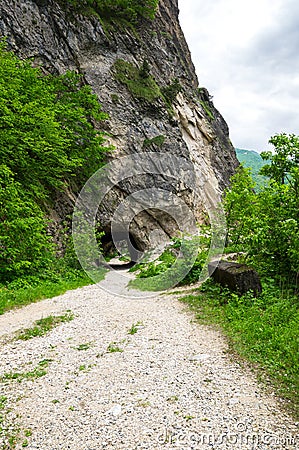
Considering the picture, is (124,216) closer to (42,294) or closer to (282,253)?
(42,294)

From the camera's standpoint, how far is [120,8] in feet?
104

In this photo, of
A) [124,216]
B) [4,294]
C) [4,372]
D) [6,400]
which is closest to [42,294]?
[4,294]

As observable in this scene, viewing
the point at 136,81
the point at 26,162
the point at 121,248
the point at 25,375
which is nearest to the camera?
the point at 25,375

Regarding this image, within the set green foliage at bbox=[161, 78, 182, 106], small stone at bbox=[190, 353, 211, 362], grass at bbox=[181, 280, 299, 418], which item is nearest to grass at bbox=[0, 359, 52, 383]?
small stone at bbox=[190, 353, 211, 362]

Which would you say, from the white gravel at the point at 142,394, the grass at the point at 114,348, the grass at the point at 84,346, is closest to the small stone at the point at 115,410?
the white gravel at the point at 142,394

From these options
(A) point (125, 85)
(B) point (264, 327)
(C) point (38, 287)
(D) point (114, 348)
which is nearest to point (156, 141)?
(A) point (125, 85)

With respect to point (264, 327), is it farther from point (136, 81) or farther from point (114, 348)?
point (136, 81)

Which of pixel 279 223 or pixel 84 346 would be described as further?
pixel 279 223

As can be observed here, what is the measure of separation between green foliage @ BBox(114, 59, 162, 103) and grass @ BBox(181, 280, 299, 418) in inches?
894

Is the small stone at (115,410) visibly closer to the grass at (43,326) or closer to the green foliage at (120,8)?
the grass at (43,326)

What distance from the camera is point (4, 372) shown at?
17.3 ft

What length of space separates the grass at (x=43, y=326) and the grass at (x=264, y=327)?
140 inches

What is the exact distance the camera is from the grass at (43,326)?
7.10 meters

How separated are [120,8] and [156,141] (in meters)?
15.3
